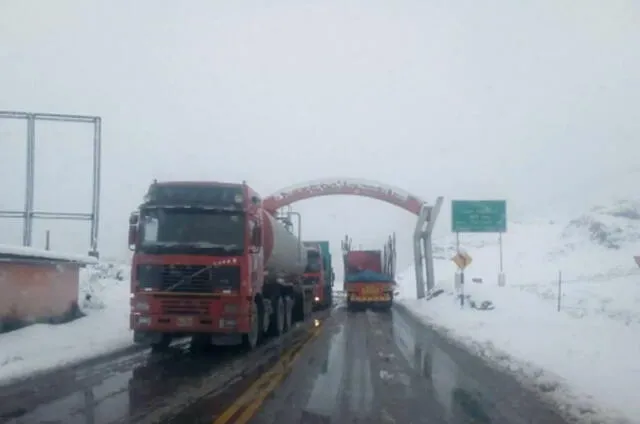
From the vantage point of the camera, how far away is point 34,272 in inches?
731

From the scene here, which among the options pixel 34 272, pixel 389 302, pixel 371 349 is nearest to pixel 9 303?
pixel 34 272

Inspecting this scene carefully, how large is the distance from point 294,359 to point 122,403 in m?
5.87

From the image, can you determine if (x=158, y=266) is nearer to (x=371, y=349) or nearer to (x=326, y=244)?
(x=371, y=349)

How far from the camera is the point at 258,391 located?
10.7m

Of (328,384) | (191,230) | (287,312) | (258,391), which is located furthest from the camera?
(287,312)

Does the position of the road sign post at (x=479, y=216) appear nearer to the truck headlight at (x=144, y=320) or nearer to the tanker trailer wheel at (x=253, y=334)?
the tanker trailer wheel at (x=253, y=334)

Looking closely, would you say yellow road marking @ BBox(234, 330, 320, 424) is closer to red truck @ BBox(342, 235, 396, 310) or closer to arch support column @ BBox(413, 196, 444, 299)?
red truck @ BBox(342, 235, 396, 310)

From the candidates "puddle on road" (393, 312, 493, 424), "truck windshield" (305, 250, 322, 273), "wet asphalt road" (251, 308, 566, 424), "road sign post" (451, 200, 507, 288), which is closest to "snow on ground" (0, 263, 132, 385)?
"wet asphalt road" (251, 308, 566, 424)

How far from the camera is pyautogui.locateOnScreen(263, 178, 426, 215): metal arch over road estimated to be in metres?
42.8

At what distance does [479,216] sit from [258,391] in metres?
31.2

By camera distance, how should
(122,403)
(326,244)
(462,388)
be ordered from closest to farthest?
(122,403) < (462,388) < (326,244)

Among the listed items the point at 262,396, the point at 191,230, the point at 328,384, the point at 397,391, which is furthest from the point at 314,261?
the point at 262,396

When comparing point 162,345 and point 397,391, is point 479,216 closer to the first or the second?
point 162,345

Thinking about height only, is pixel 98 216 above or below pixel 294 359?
above
